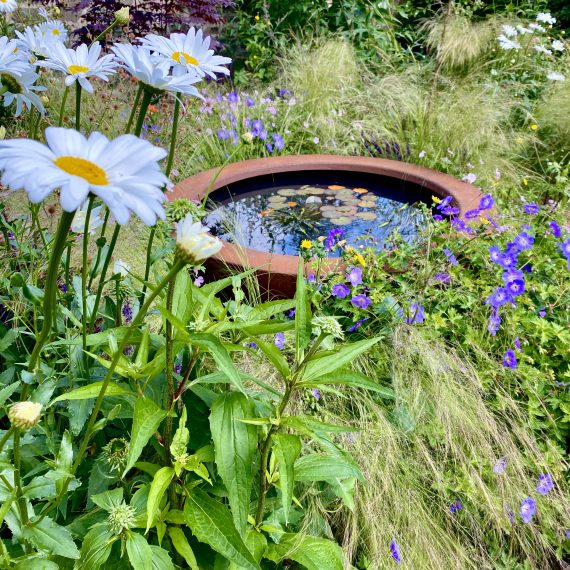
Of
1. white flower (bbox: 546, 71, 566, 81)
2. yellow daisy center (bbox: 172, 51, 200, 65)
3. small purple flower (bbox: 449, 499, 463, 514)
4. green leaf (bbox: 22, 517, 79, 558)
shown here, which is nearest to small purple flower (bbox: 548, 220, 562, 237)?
small purple flower (bbox: 449, 499, 463, 514)

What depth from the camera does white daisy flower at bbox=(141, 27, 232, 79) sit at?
3.06 feet

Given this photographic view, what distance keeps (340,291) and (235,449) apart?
3.03ft

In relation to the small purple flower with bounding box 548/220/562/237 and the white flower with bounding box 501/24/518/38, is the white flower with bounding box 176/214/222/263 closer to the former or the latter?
the small purple flower with bounding box 548/220/562/237

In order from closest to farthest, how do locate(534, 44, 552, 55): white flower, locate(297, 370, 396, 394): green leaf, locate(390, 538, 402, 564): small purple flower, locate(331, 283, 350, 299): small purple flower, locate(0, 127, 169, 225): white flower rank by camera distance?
locate(0, 127, 169, 225): white flower < locate(297, 370, 396, 394): green leaf < locate(390, 538, 402, 564): small purple flower < locate(331, 283, 350, 299): small purple flower < locate(534, 44, 552, 55): white flower

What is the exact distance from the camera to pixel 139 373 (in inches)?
33.5

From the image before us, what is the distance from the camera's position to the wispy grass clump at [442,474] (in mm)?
1355

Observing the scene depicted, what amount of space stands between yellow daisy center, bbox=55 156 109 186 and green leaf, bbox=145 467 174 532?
483 mm

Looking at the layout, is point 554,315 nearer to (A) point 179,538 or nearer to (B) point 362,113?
(A) point 179,538

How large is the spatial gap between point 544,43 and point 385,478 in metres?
4.39

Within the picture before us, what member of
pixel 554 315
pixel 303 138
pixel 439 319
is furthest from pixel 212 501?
pixel 303 138

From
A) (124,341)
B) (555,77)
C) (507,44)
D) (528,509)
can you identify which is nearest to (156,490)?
(124,341)

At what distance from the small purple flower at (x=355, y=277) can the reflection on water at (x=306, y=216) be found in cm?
71

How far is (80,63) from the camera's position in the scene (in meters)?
0.98

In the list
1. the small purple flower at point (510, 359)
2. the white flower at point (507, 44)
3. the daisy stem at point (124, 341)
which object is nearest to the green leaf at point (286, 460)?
the daisy stem at point (124, 341)
